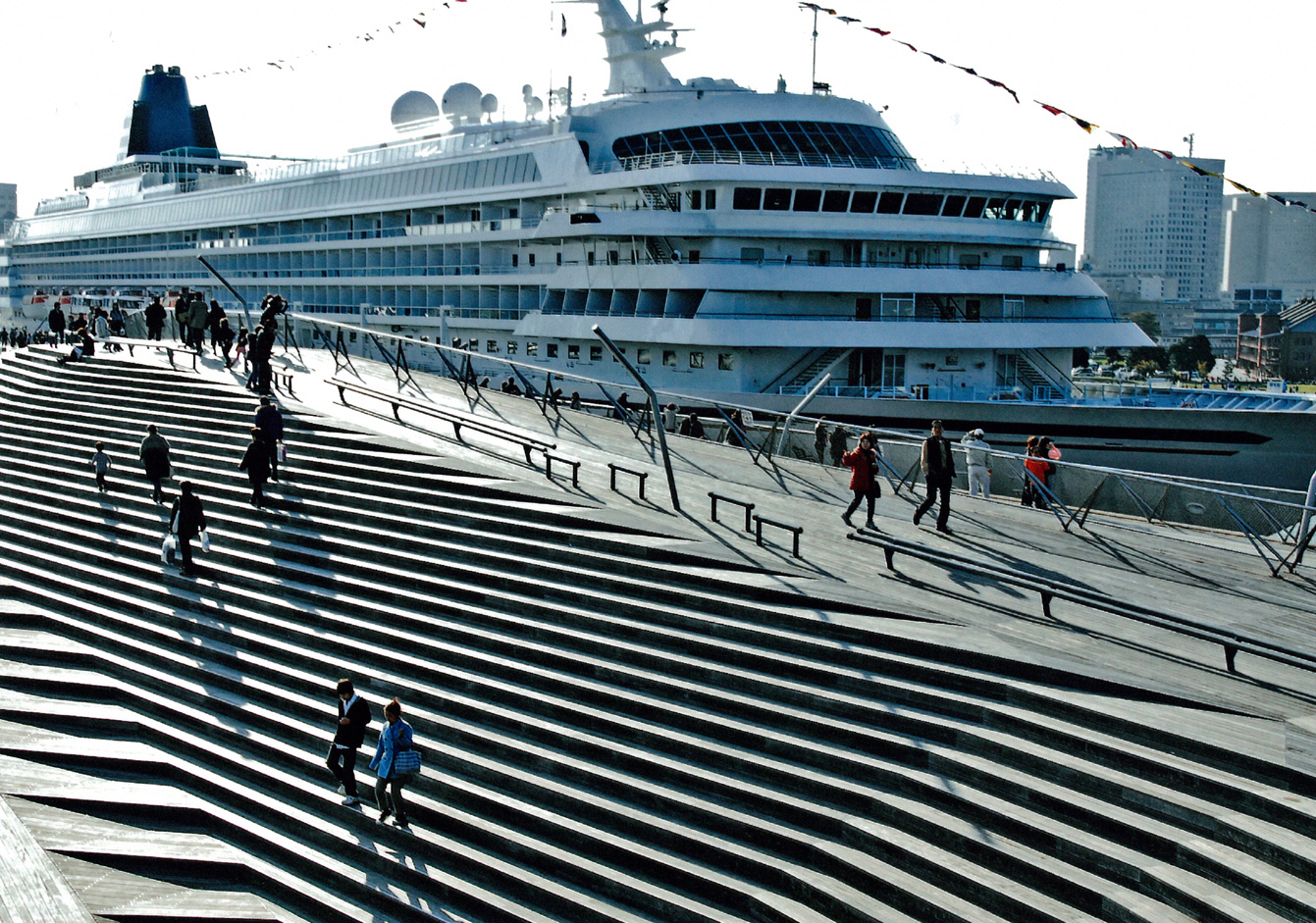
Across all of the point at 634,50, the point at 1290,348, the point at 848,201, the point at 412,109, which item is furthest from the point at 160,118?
the point at 1290,348

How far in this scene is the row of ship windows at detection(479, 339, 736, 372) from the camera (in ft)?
94.6

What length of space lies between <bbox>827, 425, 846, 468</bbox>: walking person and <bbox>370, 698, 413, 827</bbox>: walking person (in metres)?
11.0

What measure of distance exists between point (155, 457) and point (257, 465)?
1.71 meters

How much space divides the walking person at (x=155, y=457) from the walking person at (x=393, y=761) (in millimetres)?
8672

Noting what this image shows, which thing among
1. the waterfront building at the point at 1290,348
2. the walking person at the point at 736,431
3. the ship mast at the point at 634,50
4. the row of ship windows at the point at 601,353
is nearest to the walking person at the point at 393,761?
the walking person at the point at 736,431

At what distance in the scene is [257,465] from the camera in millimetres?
17109

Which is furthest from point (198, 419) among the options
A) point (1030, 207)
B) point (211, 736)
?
point (1030, 207)

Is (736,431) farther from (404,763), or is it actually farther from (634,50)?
(634,50)

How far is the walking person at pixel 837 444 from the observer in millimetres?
19969

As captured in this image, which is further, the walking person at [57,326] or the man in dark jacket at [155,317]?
the walking person at [57,326]

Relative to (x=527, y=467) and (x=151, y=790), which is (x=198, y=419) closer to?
(x=527, y=467)

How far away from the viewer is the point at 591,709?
11.6m

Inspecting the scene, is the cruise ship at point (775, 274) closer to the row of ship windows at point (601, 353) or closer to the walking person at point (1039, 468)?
the row of ship windows at point (601, 353)

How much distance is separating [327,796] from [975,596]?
6.70 meters
